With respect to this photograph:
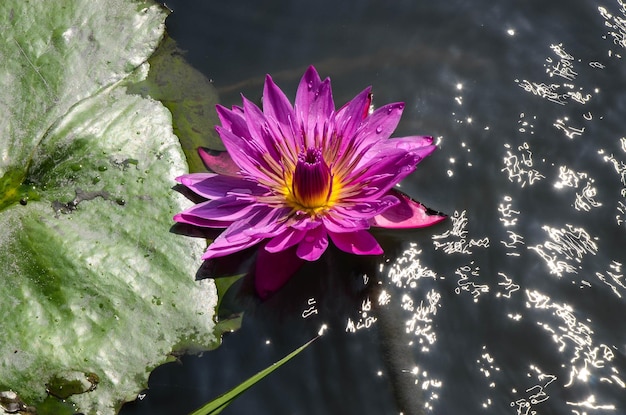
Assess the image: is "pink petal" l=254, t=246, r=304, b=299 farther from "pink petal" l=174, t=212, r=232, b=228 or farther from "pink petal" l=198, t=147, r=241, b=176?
"pink petal" l=198, t=147, r=241, b=176

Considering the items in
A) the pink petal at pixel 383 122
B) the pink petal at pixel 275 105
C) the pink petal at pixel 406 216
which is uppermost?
the pink petal at pixel 383 122

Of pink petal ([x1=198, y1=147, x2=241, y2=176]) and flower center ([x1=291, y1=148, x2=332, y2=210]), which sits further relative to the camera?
pink petal ([x1=198, y1=147, x2=241, y2=176])

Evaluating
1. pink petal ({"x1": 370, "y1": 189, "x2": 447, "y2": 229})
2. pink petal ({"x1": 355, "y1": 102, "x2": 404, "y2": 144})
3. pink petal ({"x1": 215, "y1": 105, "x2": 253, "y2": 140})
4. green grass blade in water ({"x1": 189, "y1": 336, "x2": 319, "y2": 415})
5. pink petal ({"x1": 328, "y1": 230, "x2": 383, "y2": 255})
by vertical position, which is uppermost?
pink petal ({"x1": 355, "y1": 102, "x2": 404, "y2": 144})

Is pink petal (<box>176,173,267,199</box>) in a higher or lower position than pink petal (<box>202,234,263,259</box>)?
higher

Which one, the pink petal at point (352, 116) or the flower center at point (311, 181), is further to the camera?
the pink petal at point (352, 116)

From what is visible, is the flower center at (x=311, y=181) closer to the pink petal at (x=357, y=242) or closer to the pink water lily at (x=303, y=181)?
the pink water lily at (x=303, y=181)

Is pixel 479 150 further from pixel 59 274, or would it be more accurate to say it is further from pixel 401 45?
pixel 59 274

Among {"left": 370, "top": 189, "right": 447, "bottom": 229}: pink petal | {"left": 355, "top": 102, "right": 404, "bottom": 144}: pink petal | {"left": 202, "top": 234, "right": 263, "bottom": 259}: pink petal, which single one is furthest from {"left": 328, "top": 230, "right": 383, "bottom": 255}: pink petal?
{"left": 355, "top": 102, "right": 404, "bottom": 144}: pink petal

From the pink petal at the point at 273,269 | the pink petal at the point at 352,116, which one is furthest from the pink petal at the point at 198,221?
the pink petal at the point at 352,116
